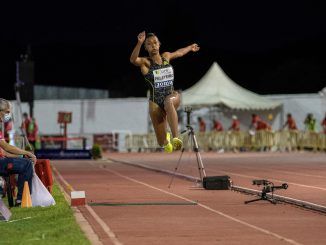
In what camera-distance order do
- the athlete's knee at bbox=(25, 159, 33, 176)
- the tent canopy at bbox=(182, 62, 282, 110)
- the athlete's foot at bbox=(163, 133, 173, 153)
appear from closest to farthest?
the athlete's foot at bbox=(163, 133, 173, 153)
the athlete's knee at bbox=(25, 159, 33, 176)
the tent canopy at bbox=(182, 62, 282, 110)

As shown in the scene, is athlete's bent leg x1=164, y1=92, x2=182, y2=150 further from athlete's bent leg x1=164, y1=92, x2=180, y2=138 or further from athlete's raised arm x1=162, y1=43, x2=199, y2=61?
athlete's raised arm x1=162, y1=43, x2=199, y2=61

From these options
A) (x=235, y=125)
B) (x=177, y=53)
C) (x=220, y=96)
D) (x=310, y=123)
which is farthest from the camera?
(x=220, y=96)

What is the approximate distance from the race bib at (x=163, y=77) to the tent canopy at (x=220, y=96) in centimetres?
3057

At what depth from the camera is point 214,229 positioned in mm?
10219

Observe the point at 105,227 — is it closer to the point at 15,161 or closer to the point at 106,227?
the point at 106,227

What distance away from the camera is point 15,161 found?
12.8m

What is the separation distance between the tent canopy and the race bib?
3057cm

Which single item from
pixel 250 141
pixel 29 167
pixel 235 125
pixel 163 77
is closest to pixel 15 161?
pixel 29 167

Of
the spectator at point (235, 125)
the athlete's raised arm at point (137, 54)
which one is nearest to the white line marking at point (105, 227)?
the athlete's raised arm at point (137, 54)

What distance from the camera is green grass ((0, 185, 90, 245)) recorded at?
912cm

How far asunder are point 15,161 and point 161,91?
2.41 meters

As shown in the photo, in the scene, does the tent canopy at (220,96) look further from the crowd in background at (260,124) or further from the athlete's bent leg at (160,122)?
the athlete's bent leg at (160,122)

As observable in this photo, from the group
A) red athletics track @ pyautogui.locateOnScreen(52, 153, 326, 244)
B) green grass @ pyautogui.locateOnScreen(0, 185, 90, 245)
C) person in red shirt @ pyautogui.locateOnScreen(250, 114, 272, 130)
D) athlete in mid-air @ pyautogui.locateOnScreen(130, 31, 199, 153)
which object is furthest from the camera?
person in red shirt @ pyautogui.locateOnScreen(250, 114, 272, 130)

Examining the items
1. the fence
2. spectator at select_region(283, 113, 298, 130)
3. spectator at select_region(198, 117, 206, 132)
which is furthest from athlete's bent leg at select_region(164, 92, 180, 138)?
spectator at select_region(198, 117, 206, 132)
